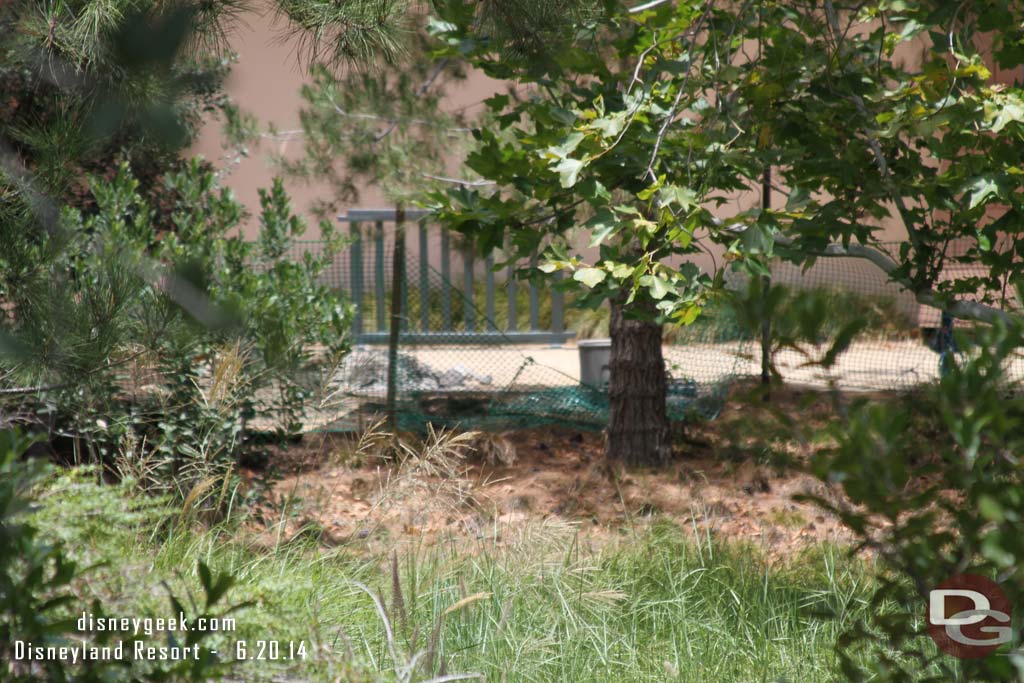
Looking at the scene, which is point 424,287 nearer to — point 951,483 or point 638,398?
point 638,398

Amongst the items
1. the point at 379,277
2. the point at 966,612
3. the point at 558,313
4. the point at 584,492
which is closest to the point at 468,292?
the point at 558,313

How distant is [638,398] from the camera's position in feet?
18.2

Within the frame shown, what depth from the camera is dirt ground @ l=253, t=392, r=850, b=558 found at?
13.8 feet

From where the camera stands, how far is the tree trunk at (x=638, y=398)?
5535 millimetres

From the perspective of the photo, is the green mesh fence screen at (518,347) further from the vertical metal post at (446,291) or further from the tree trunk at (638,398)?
the tree trunk at (638,398)

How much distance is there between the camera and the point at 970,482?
150cm

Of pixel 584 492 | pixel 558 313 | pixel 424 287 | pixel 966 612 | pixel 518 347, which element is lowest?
pixel 584 492

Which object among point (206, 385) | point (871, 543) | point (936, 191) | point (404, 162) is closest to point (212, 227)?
point (206, 385)

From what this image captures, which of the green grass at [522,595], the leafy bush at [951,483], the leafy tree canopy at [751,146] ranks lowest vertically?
the green grass at [522,595]

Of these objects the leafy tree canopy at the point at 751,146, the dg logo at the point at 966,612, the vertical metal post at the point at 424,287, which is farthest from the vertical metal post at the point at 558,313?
the dg logo at the point at 966,612

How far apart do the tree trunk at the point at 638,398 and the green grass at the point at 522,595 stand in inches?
65.8

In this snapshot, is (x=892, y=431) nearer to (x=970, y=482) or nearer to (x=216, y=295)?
(x=970, y=482)

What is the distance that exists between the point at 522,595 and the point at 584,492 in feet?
7.21

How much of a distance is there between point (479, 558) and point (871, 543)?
1.92m
